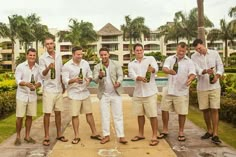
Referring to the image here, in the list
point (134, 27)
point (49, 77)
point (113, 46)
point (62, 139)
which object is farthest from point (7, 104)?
point (113, 46)

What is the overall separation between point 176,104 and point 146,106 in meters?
0.60

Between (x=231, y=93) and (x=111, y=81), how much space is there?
530 cm

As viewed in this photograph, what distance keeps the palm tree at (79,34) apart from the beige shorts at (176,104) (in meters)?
50.9

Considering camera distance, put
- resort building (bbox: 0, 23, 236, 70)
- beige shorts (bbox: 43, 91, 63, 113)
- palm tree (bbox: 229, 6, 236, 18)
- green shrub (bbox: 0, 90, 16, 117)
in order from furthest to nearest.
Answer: resort building (bbox: 0, 23, 236, 70), palm tree (bbox: 229, 6, 236, 18), green shrub (bbox: 0, 90, 16, 117), beige shorts (bbox: 43, 91, 63, 113)

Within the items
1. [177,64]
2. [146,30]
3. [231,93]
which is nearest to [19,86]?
[177,64]

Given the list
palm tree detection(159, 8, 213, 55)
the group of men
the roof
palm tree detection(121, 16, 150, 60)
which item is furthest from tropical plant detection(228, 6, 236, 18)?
the group of men

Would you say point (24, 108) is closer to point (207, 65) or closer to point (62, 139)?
point (62, 139)

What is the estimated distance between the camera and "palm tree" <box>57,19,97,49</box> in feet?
190

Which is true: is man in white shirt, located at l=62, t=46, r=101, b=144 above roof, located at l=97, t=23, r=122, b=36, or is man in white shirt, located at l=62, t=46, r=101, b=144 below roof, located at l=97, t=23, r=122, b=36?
below

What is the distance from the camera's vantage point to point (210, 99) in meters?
6.68

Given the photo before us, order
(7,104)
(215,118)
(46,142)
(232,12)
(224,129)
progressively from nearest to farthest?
(46,142), (215,118), (224,129), (7,104), (232,12)

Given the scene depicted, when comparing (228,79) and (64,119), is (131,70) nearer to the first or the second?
(64,119)

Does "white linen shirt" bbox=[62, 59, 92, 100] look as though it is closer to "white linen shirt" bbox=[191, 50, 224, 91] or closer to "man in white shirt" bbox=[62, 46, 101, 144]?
"man in white shirt" bbox=[62, 46, 101, 144]

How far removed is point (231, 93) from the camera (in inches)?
416
